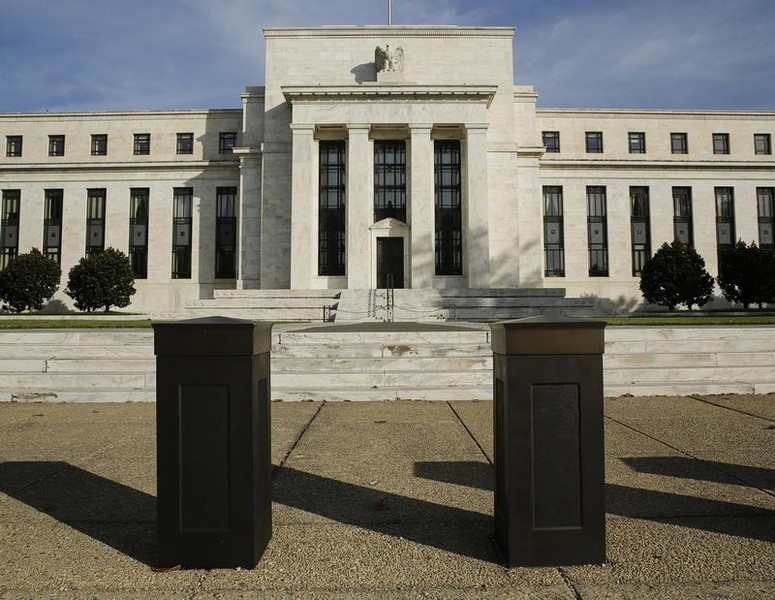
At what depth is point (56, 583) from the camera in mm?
3168

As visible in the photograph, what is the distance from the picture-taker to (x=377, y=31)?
3819 cm

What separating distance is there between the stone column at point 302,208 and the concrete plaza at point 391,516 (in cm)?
2776

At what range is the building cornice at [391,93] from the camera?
114 ft

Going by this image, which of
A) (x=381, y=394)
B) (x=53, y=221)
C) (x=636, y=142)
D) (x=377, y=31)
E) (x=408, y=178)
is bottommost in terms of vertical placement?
(x=381, y=394)

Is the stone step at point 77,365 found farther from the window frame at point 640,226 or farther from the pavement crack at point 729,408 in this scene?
the window frame at point 640,226

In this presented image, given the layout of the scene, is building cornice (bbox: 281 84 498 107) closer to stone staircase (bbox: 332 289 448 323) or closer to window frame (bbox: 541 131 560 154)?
A: window frame (bbox: 541 131 560 154)

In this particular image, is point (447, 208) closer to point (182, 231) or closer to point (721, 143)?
point (182, 231)

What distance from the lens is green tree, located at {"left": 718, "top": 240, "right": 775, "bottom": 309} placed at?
118 ft

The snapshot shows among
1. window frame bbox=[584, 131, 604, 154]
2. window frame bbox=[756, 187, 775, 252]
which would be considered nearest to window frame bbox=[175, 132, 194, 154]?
window frame bbox=[584, 131, 604, 154]

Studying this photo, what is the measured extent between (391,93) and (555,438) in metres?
34.1

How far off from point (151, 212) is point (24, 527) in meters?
41.7

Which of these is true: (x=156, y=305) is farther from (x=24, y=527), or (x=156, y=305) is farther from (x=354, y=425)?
(x=24, y=527)

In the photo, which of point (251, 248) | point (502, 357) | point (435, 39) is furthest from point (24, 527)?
point (435, 39)

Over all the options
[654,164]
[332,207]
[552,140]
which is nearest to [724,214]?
[654,164]
